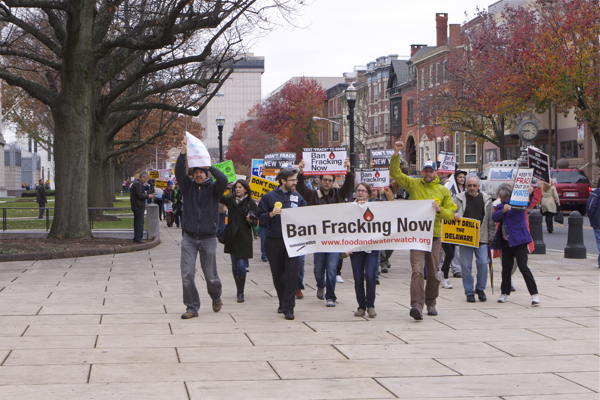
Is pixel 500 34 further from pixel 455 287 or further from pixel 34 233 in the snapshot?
pixel 455 287

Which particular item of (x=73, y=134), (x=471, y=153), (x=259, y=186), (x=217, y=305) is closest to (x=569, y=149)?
(x=471, y=153)

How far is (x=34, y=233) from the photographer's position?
67.8ft

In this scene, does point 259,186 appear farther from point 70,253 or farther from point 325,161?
point 70,253

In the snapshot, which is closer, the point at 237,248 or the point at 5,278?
the point at 237,248

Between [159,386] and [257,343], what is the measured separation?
186 centimetres

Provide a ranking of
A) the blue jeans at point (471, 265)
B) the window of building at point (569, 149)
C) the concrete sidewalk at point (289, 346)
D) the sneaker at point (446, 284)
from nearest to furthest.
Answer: the concrete sidewalk at point (289, 346) < the blue jeans at point (471, 265) < the sneaker at point (446, 284) < the window of building at point (569, 149)

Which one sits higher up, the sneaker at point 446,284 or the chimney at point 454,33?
the chimney at point 454,33

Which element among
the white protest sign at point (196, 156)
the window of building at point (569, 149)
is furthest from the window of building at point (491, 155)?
the white protest sign at point (196, 156)

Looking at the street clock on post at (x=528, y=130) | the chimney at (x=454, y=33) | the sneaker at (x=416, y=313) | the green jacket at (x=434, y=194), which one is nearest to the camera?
the sneaker at (x=416, y=313)

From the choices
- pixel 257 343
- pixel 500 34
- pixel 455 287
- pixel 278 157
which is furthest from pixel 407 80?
pixel 257 343

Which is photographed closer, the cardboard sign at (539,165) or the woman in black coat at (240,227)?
the woman in black coat at (240,227)

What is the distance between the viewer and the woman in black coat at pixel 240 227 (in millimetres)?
10344

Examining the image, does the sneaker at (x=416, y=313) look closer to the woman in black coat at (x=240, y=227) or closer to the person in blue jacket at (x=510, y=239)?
the person in blue jacket at (x=510, y=239)

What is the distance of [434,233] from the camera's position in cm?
943
